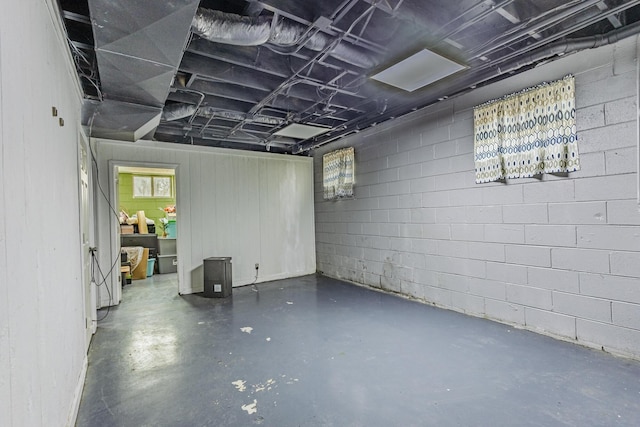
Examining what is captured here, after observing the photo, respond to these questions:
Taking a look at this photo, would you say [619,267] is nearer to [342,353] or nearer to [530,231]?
[530,231]

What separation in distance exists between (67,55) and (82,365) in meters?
2.35

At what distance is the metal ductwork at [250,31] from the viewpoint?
83.7 inches

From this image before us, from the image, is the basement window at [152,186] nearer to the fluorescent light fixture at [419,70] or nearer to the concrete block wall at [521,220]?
the concrete block wall at [521,220]

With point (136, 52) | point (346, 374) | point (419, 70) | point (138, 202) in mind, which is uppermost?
point (419, 70)

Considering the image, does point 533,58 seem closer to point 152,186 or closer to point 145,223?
point 145,223

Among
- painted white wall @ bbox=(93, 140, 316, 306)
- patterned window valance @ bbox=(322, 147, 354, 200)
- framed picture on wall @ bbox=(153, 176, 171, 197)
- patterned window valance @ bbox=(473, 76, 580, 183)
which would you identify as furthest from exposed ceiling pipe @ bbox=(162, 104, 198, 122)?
framed picture on wall @ bbox=(153, 176, 171, 197)

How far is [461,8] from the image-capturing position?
2.27m

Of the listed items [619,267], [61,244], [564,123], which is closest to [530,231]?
[619,267]

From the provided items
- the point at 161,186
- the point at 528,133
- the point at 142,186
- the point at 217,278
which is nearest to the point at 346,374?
the point at 528,133

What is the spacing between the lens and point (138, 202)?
7.88 meters

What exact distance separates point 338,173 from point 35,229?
4.56 m

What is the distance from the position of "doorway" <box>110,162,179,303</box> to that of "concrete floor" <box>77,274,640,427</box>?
7.30ft

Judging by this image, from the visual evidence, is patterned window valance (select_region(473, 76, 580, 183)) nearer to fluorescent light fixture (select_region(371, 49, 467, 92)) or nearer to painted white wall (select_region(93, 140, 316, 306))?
fluorescent light fixture (select_region(371, 49, 467, 92))

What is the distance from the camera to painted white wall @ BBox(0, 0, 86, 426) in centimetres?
100
